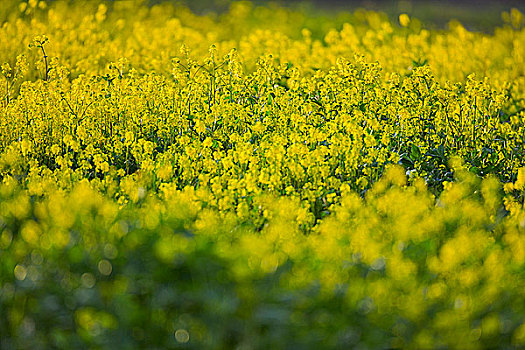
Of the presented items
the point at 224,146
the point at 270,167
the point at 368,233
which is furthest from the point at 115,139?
A: the point at 368,233

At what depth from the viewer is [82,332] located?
2432 millimetres

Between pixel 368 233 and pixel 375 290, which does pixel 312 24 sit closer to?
pixel 368 233

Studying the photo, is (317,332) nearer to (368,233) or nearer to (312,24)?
(368,233)

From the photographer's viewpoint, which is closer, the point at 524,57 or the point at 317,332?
the point at 317,332

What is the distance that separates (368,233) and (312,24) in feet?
20.9

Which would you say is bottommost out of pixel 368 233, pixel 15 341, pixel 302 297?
pixel 15 341

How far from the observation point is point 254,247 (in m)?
2.72

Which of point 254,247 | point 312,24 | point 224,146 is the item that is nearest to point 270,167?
point 224,146

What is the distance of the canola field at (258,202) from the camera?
2.50m

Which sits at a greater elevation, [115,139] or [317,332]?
[115,139]

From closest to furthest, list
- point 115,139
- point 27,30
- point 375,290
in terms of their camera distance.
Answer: point 375,290, point 115,139, point 27,30

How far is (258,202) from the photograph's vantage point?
12.6 ft

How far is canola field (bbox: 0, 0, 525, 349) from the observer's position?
250 centimetres

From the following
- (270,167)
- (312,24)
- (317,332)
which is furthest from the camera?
(312,24)
